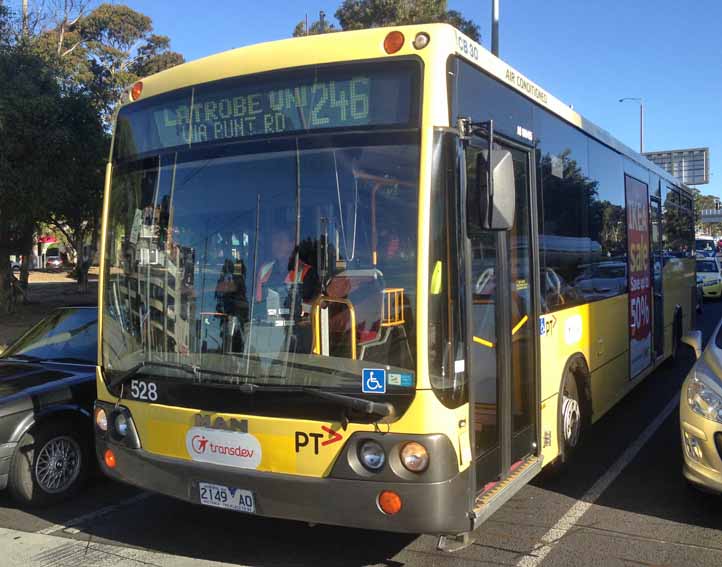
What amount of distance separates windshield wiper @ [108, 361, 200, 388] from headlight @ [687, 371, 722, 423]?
3.49 metres

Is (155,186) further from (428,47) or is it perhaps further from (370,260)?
(428,47)

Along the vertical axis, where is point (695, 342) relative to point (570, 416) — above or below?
above

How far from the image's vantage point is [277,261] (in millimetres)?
3918

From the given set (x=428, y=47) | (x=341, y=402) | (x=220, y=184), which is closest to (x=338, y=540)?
(x=341, y=402)

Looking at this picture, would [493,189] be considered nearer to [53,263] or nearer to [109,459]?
[109,459]

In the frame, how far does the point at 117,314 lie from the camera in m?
4.51

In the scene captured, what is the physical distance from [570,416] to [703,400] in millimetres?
1224

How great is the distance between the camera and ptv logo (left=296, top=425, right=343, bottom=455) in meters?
3.65

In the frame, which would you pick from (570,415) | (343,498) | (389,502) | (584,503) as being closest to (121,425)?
(343,498)

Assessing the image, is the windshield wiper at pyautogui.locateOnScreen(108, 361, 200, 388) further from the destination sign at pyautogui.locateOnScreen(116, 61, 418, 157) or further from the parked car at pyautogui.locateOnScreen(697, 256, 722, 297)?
the parked car at pyautogui.locateOnScreen(697, 256, 722, 297)

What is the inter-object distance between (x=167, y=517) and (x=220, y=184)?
275cm

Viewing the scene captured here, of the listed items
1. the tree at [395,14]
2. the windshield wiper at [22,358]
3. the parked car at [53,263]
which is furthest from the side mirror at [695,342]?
the parked car at [53,263]

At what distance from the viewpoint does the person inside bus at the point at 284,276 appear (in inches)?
151

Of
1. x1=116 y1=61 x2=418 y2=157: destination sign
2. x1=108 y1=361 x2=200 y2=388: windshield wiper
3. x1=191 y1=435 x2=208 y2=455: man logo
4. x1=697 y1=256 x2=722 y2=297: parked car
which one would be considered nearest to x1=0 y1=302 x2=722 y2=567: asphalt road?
x1=191 y1=435 x2=208 y2=455: man logo
